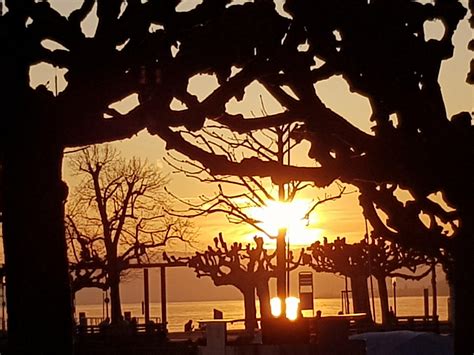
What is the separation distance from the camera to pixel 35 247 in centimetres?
879

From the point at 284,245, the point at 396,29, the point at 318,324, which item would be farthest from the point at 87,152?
the point at 396,29

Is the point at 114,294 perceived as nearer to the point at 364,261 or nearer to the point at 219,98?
the point at 364,261

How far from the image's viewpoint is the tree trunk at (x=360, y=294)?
50.2 meters

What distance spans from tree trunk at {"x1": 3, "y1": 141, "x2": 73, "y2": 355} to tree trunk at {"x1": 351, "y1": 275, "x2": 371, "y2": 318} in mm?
40766

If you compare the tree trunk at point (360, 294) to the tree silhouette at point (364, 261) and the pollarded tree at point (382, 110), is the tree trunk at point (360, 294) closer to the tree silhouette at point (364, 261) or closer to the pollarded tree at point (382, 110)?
the tree silhouette at point (364, 261)

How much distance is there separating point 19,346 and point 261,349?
10847mm

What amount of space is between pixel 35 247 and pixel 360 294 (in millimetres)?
44844

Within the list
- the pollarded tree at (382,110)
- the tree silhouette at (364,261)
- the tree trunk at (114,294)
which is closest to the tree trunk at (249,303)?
the tree silhouette at (364,261)

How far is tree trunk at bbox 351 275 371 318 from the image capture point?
50.2 metres

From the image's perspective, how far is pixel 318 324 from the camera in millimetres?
19922

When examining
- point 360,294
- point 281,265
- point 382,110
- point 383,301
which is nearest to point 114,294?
point 383,301

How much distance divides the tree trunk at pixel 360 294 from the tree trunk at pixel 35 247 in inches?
1605

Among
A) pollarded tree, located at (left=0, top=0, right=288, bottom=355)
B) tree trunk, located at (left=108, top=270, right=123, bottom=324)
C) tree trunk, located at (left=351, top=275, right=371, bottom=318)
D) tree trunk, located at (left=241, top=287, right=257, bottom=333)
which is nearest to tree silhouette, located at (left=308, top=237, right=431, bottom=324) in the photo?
tree trunk, located at (left=351, top=275, right=371, bottom=318)

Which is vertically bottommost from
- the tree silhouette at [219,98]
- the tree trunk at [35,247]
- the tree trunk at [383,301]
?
the tree trunk at [383,301]
